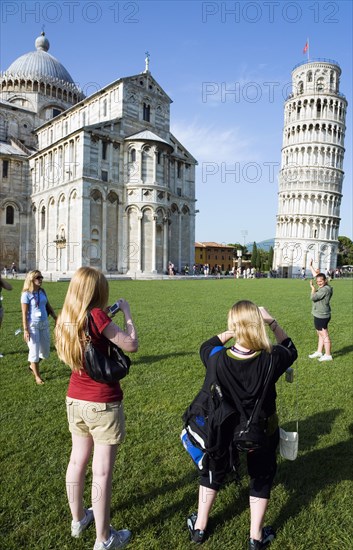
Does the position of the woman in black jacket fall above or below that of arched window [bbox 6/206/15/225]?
below

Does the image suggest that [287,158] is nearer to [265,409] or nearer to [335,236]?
[335,236]

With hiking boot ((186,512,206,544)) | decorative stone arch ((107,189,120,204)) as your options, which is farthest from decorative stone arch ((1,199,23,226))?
hiking boot ((186,512,206,544))

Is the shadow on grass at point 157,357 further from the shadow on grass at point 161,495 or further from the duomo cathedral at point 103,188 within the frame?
the duomo cathedral at point 103,188

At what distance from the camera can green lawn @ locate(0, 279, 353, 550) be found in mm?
3234

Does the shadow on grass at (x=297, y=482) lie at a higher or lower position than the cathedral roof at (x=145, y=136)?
lower

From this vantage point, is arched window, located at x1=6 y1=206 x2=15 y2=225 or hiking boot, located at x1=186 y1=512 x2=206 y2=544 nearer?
hiking boot, located at x1=186 y1=512 x2=206 y2=544

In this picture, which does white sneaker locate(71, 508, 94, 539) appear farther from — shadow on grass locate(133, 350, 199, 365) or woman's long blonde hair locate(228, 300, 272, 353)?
shadow on grass locate(133, 350, 199, 365)

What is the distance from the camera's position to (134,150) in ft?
133

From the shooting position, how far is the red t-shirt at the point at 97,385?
9.20ft

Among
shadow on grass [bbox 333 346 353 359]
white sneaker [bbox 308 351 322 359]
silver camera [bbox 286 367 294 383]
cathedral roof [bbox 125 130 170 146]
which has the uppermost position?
cathedral roof [bbox 125 130 170 146]

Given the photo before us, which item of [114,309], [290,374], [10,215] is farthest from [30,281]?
[10,215]

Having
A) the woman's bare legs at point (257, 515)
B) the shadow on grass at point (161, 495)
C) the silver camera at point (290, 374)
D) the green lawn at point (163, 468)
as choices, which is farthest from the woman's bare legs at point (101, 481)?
the silver camera at point (290, 374)

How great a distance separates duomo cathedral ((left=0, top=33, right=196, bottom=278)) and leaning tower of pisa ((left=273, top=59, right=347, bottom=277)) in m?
40.2

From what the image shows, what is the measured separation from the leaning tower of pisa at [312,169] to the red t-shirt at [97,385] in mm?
78291
